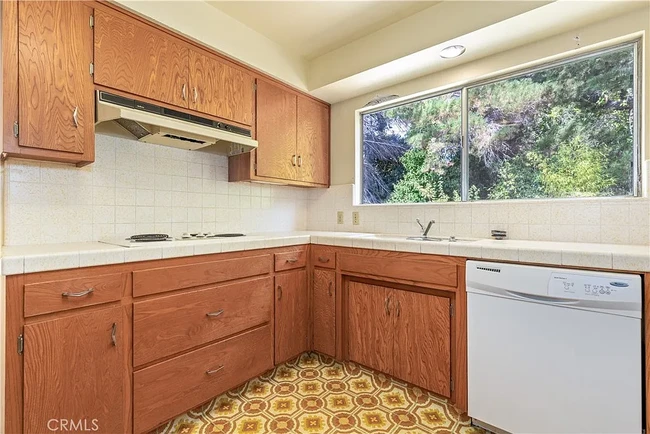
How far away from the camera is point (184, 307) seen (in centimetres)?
163

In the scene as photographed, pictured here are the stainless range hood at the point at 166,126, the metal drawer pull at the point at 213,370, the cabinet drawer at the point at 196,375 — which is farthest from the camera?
the metal drawer pull at the point at 213,370

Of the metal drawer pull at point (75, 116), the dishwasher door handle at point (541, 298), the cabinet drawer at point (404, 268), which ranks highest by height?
the metal drawer pull at point (75, 116)

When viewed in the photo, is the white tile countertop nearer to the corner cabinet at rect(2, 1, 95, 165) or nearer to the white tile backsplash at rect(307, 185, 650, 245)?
the white tile backsplash at rect(307, 185, 650, 245)

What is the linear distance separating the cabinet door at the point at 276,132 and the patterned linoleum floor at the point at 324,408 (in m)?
1.50

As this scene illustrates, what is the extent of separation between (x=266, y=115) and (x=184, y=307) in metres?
1.52

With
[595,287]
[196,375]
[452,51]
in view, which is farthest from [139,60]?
[595,287]

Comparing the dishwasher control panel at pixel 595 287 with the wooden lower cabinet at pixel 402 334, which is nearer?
the dishwasher control panel at pixel 595 287

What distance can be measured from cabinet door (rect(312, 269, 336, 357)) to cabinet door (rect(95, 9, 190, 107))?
1.47m

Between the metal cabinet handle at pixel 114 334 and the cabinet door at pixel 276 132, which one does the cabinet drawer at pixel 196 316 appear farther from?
the cabinet door at pixel 276 132

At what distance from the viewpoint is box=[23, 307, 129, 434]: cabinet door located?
3.95ft

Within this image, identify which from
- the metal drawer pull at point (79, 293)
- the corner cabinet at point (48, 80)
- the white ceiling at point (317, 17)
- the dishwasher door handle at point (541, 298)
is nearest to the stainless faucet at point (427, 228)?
the dishwasher door handle at point (541, 298)

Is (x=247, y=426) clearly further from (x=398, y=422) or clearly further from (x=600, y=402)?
(x=600, y=402)

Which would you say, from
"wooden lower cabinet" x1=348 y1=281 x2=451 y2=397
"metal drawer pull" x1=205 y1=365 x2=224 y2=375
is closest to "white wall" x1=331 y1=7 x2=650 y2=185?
"wooden lower cabinet" x1=348 y1=281 x2=451 y2=397

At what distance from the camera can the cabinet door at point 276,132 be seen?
243 cm
